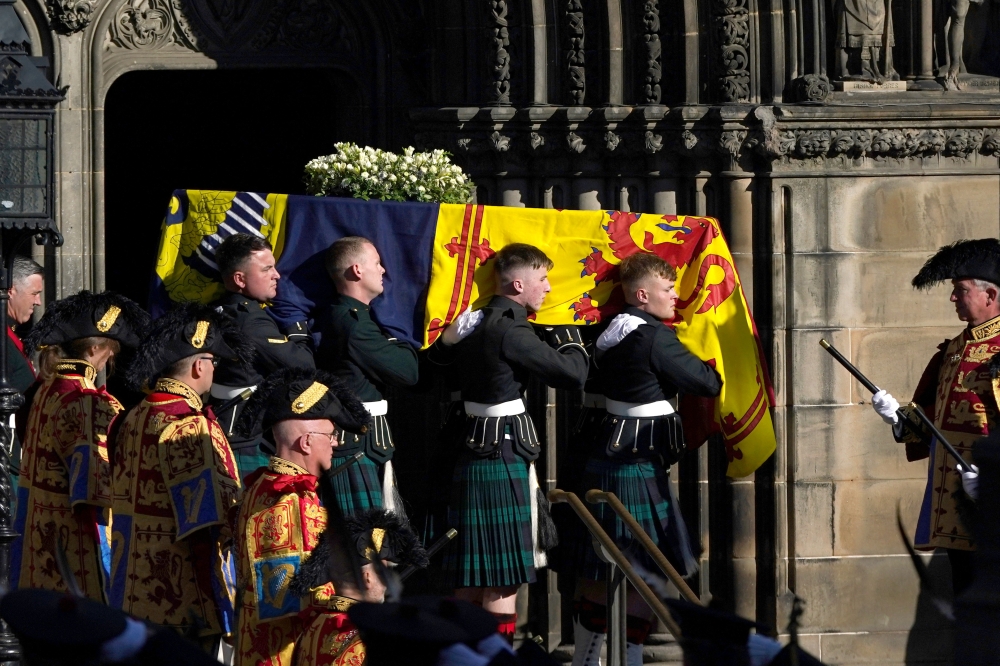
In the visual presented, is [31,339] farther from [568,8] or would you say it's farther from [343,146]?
[568,8]

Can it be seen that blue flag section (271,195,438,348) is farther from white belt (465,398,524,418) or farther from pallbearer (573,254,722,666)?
pallbearer (573,254,722,666)

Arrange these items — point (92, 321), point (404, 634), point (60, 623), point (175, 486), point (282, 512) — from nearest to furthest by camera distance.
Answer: point (60, 623)
point (404, 634)
point (282, 512)
point (175, 486)
point (92, 321)

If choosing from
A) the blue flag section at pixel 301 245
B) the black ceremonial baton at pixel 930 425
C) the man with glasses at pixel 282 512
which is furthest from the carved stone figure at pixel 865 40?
the man with glasses at pixel 282 512

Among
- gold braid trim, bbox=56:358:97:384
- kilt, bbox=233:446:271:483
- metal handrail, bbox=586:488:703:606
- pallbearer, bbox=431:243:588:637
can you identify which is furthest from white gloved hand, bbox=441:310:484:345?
gold braid trim, bbox=56:358:97:384

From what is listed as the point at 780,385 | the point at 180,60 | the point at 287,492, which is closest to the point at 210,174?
the point at 180,60

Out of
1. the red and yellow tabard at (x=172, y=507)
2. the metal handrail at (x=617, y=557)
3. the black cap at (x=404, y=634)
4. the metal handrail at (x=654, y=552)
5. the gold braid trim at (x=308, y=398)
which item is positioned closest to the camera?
the black cap at (x=404, y=634)

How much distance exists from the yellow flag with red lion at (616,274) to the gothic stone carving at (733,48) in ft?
2.79

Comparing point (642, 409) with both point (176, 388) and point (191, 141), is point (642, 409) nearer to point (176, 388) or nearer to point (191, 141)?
point (176, 388)

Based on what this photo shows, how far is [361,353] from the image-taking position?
760 cm

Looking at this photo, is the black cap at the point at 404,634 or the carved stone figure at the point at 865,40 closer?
the black cap at the point at 404,634

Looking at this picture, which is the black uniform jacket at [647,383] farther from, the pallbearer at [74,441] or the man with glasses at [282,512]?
the man with glasses at [282,512]

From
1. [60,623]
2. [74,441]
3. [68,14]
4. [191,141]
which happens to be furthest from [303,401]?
[191,141]

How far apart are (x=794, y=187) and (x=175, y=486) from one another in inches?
143

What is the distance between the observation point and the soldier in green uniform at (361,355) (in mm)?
7637
